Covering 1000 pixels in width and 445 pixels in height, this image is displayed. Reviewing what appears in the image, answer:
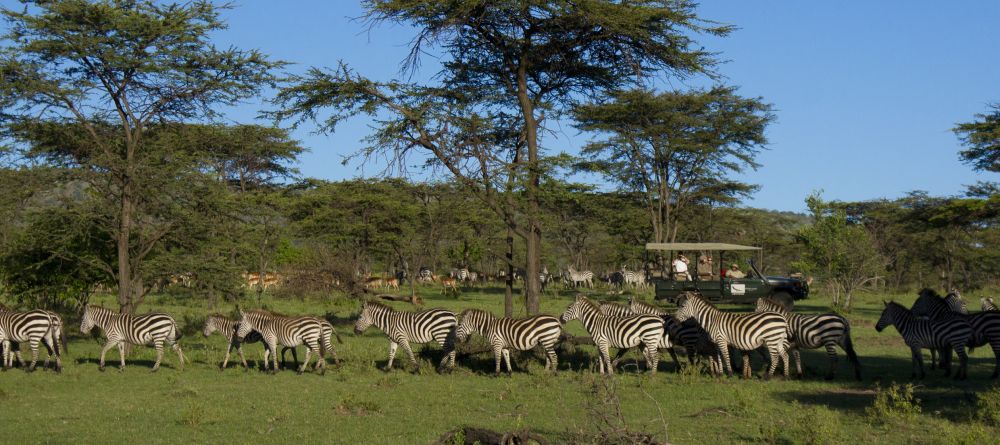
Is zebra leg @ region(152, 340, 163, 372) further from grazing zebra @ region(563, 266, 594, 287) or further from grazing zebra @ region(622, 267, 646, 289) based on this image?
grazing zebra @ region(563, 266, 594, 287)

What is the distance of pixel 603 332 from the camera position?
14.8 metres

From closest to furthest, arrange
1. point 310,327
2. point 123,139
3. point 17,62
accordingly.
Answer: point 310,327
point 17,62
point 123,139

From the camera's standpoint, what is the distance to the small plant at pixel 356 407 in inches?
454

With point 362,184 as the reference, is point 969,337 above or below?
below

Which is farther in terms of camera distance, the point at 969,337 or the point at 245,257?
the point at 245,257

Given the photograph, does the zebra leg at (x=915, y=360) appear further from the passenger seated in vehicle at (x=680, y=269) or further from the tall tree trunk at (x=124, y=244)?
the tall tree trunk at (x=124, y=244)

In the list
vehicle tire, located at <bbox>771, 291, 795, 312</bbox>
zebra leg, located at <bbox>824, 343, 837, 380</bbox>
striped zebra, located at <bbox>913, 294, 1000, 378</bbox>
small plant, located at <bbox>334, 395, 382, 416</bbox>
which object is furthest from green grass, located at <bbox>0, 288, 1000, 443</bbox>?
vehicle tire, located at <bbox>771, 291, 795, 312</bbox>

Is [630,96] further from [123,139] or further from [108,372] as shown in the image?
[108,372]

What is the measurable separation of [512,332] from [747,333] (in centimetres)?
361

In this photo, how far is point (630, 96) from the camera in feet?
116

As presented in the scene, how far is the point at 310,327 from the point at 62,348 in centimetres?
616

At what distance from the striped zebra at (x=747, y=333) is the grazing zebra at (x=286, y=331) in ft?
20.5

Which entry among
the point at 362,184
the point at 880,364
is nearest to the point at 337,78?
the point at 880,364

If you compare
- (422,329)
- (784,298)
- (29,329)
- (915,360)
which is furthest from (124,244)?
(784,298)
